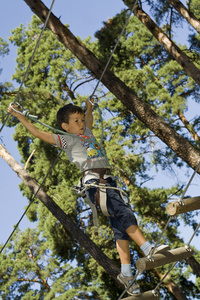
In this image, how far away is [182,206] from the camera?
3680 millimetres

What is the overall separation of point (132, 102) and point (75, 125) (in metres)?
2.84

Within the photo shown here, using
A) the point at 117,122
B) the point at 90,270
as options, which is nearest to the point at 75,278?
the point at 90,270

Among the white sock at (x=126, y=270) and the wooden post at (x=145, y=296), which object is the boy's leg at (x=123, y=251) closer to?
the white sock at (x=126, y=270)

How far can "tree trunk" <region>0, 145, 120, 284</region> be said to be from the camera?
861 cm

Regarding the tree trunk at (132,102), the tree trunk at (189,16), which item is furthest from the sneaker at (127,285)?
the tree trunk at (189,16)

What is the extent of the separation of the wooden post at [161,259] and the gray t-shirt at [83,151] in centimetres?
89

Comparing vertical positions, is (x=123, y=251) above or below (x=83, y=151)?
below

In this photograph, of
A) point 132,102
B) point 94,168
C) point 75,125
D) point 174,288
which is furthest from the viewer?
point 174,288

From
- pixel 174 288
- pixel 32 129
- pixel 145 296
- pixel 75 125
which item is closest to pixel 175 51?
pixel 75 125

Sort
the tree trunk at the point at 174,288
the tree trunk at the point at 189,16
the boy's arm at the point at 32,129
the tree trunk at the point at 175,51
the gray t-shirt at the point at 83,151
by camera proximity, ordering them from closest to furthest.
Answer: the boy's arm at the point at 32,129 < the gray t-shirt at the point at 83,151 < the tree trunk at the point at 175,51 < the tree trunk at the point at 189,16 < the tree trunk at the point at 174,288

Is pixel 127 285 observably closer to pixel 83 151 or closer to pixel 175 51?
pixel 83 151

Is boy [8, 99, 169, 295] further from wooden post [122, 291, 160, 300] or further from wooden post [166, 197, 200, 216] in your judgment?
wooden post [166, 197, 200, 216]

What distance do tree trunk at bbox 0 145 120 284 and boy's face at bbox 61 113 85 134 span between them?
4.31m

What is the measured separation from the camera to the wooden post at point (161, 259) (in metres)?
3.56
